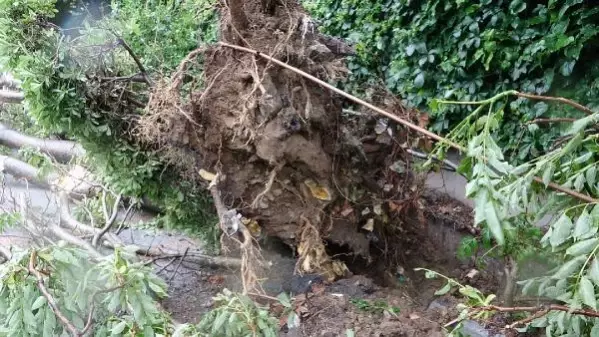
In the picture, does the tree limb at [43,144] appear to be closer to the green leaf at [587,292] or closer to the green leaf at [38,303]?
the green leaf at [38,303]

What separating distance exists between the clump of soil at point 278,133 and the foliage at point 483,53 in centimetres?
68

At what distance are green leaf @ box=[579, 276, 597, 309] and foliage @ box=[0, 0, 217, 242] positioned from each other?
255 cm

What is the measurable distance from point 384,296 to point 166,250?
6.04ft

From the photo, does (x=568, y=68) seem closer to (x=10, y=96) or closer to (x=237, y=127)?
(x=237, y=127)

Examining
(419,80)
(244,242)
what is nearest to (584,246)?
(244,242)

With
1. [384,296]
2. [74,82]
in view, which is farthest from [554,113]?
[74,82]

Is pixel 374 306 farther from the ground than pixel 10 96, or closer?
closer

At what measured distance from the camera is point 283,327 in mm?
2883

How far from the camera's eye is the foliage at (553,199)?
4.92ft

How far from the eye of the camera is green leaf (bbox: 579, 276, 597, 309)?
1455mm

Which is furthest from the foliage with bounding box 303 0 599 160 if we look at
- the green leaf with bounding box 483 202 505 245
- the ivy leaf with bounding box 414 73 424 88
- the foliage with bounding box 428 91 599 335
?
the green leaf with bounding box 483 202 505 245

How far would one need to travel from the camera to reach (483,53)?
471 cm

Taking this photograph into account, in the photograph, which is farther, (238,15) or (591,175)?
(238,15)

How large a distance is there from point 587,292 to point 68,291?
1653 millimetres
